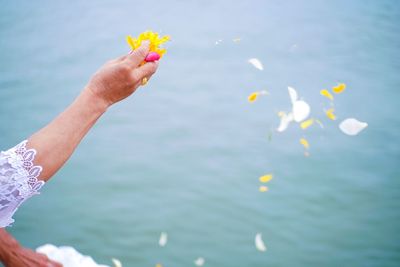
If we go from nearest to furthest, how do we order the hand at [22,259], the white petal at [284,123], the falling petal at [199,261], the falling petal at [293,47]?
the hand at [22,259] < the falling petal at [199,261] < the white petal at [284,123] < the falling petal at [293,47]

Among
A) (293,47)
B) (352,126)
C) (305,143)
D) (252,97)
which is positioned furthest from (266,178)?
(293,47)

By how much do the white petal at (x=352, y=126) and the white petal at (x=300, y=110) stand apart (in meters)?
0.19

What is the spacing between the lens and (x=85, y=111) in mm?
845

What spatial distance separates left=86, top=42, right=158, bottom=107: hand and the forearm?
6 centimetres

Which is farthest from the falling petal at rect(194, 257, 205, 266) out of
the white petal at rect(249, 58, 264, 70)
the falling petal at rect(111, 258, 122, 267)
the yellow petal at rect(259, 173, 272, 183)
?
the white petal at rect(249, 58, 264, 70)

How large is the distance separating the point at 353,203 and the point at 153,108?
1114mm

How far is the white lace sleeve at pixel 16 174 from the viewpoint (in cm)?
78

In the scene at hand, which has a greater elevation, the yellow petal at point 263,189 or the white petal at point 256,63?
the white petal at point 256,63

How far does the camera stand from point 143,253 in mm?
2217

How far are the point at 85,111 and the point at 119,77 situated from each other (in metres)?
0.10

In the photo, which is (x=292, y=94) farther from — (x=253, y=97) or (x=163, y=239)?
(x=163, y=239)

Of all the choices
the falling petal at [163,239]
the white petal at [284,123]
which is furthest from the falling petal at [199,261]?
the white petal at [284,123]

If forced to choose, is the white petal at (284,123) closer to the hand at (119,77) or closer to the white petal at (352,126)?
the white petal at (352,126)

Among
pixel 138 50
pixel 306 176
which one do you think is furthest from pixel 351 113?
pixel 138 50
